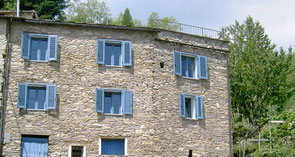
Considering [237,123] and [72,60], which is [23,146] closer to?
[72,60]

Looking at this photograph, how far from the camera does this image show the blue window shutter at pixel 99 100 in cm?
2231

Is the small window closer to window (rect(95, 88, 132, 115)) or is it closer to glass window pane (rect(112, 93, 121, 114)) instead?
window (rect(95, 88, 132, 115))

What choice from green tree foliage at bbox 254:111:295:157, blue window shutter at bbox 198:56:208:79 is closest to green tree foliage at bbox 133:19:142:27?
green tree foliage at bbox 254:111:295:157

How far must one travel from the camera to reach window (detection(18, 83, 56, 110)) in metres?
21.8

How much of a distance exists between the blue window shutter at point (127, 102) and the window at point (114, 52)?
1.59 m

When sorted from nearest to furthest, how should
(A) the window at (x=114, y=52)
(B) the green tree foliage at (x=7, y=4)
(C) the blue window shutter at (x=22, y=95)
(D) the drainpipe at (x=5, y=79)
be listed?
(D) the drainpipe at (x=5, y=79) → (C) the blue window shutter at (x=22, y=95) → (A) the window at (x=114, y=52) → (B) the green tree foliage at (x=7, y=4)

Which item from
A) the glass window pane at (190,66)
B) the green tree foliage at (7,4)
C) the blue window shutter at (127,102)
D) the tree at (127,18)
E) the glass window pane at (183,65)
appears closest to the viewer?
the blue window shutter at (127,102)

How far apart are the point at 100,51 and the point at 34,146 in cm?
577

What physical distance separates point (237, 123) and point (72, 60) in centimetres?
1745

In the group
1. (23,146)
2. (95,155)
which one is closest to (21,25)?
(23,146)

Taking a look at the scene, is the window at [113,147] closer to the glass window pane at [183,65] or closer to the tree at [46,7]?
the glass window pane at [183,65]

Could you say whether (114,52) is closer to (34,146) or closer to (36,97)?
(36,97)

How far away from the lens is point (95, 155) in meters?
22.0

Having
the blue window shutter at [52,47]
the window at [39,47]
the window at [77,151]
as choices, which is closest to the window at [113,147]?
the window at [77,151]
